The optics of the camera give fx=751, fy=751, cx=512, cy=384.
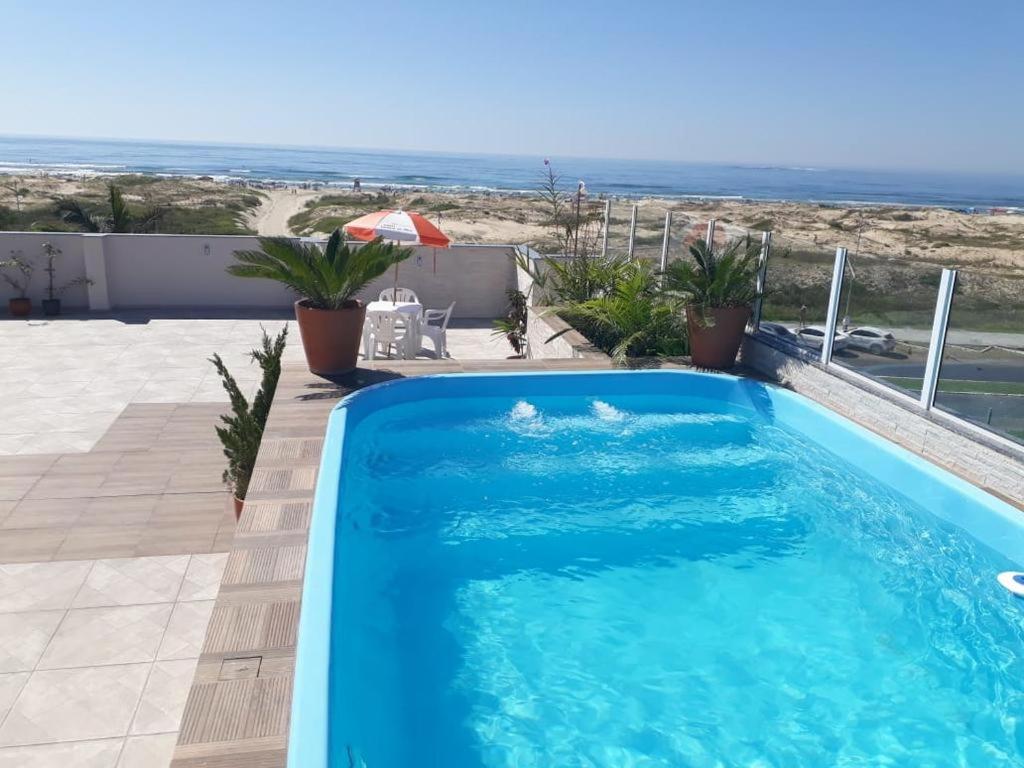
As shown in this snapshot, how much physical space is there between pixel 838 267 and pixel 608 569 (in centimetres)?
369

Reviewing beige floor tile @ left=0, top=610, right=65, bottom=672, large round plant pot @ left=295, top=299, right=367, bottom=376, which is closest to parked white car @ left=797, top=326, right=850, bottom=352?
large round plant pot @ left=295, top=299, right=367, bottom=376

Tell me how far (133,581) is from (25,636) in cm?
61

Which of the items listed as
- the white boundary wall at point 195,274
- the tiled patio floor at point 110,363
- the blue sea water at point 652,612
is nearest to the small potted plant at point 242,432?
the blue sea water at point 652,612

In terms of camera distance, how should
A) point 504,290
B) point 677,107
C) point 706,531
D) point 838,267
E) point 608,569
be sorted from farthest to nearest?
point 677,107
point 504,290
point 838,267
point 706,531
point 608,569

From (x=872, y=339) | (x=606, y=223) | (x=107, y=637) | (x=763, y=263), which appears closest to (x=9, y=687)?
(x=107, y=637)

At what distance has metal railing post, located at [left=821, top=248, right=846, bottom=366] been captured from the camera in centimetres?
655

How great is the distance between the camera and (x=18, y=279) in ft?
37.0

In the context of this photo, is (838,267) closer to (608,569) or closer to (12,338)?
(608,569)

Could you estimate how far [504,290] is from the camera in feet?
41.4

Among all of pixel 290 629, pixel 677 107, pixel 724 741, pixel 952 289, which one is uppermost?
pixel 677 107

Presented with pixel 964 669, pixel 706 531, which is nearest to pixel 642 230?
pixel 706 531

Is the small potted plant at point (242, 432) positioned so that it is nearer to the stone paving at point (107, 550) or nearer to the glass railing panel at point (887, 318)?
the stone paving at point (107, 550)

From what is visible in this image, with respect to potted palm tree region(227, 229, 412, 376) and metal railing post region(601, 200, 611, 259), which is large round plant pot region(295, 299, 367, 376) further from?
metal railing post region(601, 200, 611, 259)

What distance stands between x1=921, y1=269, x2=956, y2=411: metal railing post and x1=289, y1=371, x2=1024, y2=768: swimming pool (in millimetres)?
514
